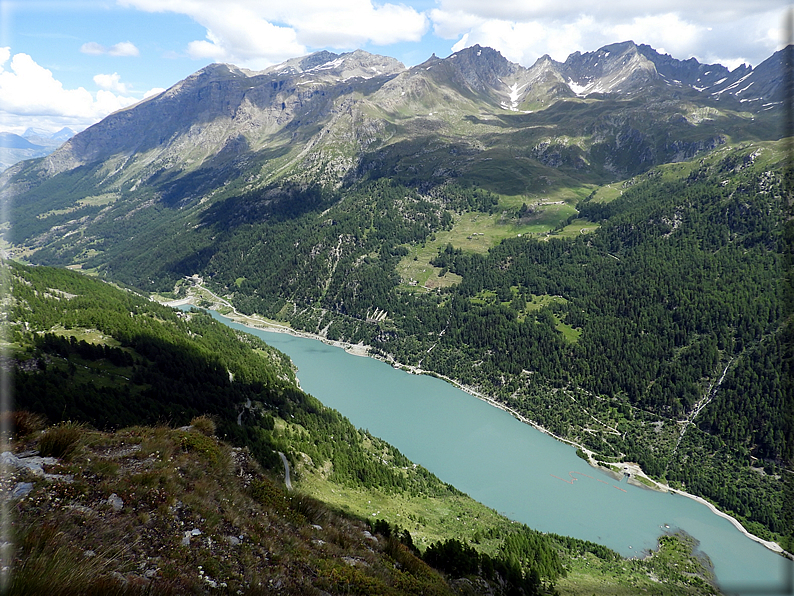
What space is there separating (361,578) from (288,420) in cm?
5939

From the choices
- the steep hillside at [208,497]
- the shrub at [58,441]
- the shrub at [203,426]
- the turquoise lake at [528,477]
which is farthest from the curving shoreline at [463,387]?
the shrub at [58,441]

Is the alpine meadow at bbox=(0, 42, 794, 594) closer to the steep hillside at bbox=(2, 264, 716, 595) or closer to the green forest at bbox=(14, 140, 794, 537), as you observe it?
the steep hillside at bbox=(2, 264, 716, 595)

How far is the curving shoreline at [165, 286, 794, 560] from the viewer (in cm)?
7035

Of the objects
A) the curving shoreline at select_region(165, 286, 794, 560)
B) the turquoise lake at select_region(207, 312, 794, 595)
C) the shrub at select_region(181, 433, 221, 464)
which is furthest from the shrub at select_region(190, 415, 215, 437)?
the curving shoreline at select_region(165, 286, 794, 560)

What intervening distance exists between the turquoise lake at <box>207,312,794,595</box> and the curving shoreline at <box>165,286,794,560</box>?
1.25m

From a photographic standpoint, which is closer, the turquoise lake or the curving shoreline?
the turquoise lake

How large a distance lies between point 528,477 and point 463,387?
1540 inches

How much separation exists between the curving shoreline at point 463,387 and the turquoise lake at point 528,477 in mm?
1254

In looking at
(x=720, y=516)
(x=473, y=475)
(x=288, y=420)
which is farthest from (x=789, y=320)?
(x=288, y=420)

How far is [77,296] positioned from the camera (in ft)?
315

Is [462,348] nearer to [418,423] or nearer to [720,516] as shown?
[418,423]

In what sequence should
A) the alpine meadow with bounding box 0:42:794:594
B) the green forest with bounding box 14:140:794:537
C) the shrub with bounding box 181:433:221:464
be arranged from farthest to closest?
the green forest with bounding box 14:140:794:537 < the shrub with bounding box 181:433:221:464 < the alpine meadow with bounding box 0:42:794:594

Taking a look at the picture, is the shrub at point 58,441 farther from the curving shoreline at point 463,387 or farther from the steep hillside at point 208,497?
the curving shoreline at point 463,387

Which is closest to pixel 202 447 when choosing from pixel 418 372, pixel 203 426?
pixel 203 426
